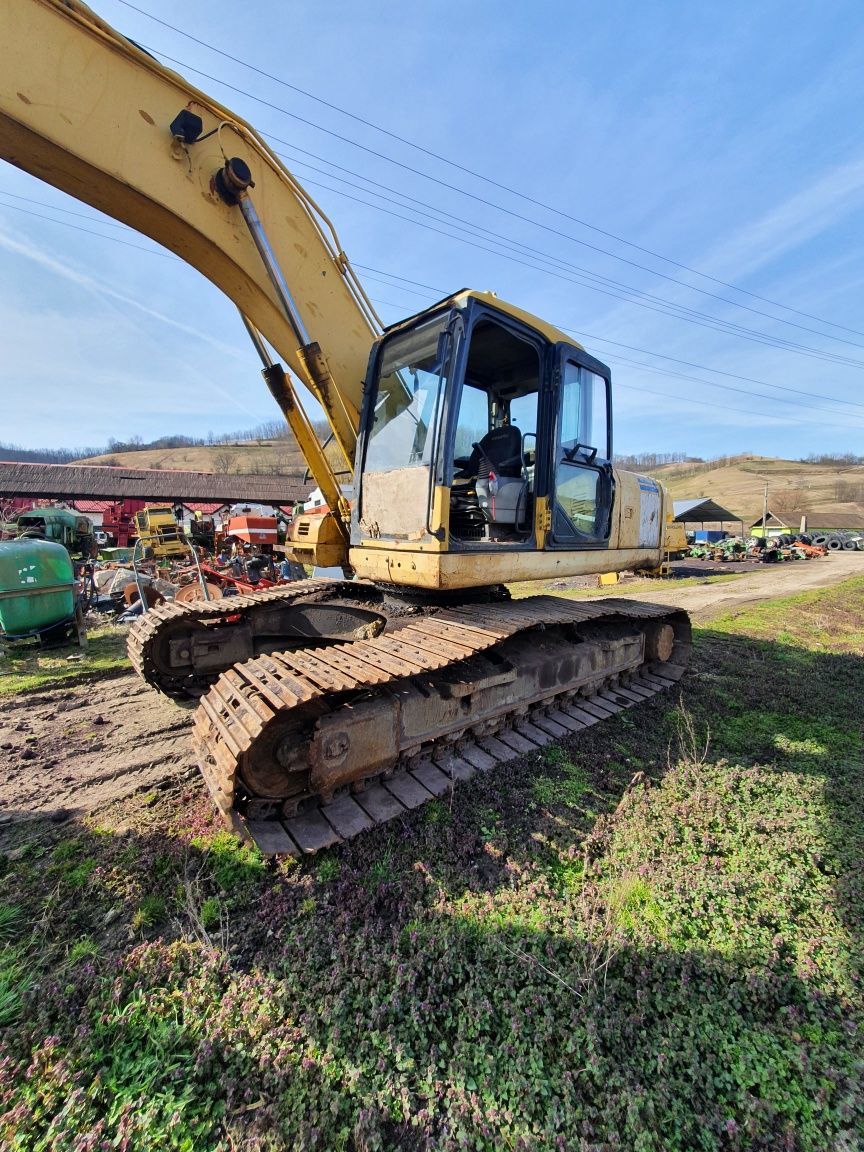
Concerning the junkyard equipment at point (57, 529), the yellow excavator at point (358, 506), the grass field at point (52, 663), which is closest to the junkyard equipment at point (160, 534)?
the junkyard equipment at point (57, 529)

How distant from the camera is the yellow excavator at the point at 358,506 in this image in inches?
103

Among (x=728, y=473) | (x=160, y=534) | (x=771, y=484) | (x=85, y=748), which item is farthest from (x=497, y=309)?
(x=728, y=473)

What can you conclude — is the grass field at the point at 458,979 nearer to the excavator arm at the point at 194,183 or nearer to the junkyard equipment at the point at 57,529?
the excavator arm at the point at 194,183

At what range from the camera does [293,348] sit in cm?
397

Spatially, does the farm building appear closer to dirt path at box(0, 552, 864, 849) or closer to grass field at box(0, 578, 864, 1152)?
grass field at box(0, 578, 864, 1152)

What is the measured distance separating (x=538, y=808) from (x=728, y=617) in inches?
308

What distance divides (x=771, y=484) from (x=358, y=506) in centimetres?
8925

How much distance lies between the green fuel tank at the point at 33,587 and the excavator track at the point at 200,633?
322cm

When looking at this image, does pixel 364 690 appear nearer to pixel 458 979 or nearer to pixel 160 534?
pixel 458 979

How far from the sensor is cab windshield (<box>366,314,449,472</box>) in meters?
3.25

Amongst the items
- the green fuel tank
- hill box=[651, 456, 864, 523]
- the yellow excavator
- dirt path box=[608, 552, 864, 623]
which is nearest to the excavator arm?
the yellow excavator

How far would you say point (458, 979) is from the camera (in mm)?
1860

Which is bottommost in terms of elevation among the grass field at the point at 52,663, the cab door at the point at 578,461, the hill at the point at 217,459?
the grass field at the point at 52,663

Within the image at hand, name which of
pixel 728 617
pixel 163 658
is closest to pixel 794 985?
pixel 163 658
